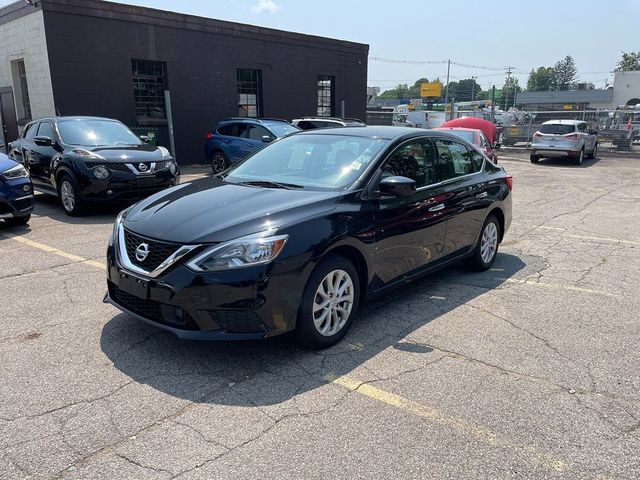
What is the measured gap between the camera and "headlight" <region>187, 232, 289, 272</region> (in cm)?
352

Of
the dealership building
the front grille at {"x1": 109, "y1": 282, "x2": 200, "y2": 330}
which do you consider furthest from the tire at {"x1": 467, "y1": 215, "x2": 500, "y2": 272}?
the dealership building

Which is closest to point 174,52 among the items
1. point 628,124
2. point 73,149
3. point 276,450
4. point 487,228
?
point 73,149

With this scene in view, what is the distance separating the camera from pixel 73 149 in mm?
9094

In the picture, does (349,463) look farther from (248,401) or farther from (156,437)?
(156,437)

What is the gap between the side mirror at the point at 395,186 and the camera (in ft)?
14.2

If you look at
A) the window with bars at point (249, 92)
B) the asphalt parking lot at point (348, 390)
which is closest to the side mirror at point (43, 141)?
the asphalt parking lot at point (348, 390)

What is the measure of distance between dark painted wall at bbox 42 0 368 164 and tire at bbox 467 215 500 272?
12.8 m

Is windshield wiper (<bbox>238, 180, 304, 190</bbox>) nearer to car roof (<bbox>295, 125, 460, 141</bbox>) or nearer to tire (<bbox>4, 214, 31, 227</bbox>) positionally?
car roof (<bbox>295, 125, 460, 141</bbox>)

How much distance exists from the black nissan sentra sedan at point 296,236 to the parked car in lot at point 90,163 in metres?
4.23

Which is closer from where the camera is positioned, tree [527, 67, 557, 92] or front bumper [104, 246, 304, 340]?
front bumper [104, 246, 304, 340]

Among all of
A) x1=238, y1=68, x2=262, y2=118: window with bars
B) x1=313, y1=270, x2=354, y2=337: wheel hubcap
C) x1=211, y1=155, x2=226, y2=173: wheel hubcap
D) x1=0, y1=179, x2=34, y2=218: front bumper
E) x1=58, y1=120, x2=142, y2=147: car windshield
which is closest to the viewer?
x1=313, y1=270, x2=354, y2=337: wheel hubcap

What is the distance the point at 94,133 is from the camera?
9.78m

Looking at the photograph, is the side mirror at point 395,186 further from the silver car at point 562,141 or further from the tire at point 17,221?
the silver car at point 562,141

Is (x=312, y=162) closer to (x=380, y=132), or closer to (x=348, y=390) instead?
(x=380, y=132)
